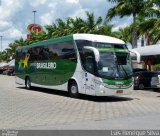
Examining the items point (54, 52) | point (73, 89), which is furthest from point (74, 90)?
point (54, 52)

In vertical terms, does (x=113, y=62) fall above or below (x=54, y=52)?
below

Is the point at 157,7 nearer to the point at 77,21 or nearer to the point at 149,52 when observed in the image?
the point at 149,52

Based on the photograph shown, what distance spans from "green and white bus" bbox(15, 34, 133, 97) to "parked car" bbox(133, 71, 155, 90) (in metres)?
7.84

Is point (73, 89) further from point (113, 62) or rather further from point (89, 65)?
point (113, 62)

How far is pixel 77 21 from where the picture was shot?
57.6 m

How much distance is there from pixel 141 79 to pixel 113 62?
35.0ft

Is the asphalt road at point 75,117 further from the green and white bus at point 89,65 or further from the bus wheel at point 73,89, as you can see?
the bus wheel at point 73,89

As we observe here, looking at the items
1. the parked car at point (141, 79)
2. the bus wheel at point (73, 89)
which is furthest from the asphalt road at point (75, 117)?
the parked car at point (141, 79)

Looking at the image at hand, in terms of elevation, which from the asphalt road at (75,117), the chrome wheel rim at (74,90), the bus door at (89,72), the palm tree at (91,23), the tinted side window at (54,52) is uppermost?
the palm tree at (91,23)

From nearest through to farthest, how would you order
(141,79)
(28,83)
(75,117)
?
(75,117), (28,83), (141,79)

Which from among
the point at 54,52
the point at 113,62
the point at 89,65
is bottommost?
the point at 89,65

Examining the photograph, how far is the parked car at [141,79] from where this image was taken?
96.3 ft

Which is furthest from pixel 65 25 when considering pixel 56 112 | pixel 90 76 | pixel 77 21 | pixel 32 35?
pixel 56 112

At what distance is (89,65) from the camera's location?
63.8 ft
